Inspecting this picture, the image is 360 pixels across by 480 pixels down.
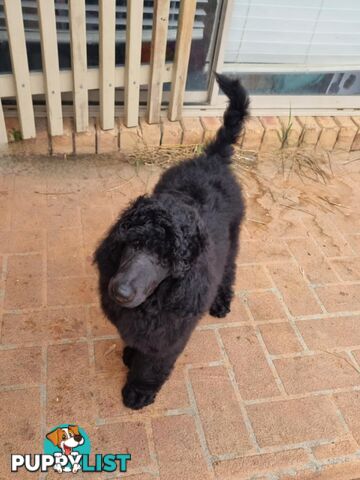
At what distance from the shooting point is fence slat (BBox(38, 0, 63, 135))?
256 cm

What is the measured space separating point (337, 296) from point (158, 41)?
217 centimetres

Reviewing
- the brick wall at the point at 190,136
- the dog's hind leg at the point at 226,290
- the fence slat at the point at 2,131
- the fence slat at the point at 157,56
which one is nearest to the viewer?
the dog's hind leg at the point at 226,290

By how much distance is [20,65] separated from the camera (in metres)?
2.72

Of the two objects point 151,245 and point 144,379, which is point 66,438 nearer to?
point 144,379

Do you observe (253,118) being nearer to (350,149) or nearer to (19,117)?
(350,149)

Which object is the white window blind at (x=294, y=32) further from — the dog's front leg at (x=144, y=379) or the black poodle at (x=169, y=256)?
the dog's front leg at (x=144, y=379)

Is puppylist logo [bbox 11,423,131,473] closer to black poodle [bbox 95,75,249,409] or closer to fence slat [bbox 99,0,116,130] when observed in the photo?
black poodle [bbox 95,75,249,409]

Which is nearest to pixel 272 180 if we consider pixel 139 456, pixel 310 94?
pixel 310 94

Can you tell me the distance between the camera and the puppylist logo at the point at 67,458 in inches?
68.0

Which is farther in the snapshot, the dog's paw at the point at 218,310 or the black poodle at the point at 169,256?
the dog's paw at the point at 218,310

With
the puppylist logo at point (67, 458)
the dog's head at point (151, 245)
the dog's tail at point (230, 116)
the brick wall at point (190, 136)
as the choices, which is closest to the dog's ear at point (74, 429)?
the puppylist logo at point (67, 458)

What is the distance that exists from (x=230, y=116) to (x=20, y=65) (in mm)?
1578

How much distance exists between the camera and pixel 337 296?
2.60 metres

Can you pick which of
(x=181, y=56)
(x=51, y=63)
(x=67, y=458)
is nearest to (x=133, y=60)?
(x=181, y=56)
